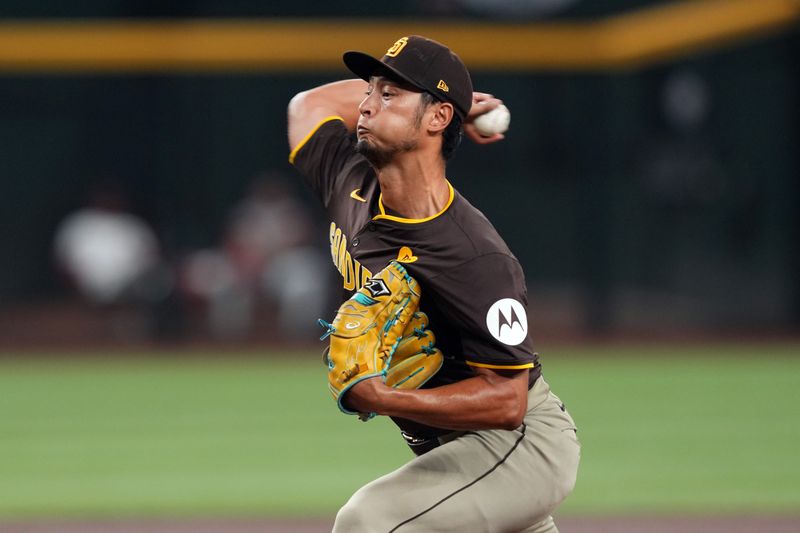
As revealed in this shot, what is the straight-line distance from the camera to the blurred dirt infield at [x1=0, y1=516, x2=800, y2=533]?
614 cm

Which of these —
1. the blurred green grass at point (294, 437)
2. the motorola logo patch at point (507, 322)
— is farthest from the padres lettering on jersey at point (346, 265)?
the blurred green grass at point (294, 437)

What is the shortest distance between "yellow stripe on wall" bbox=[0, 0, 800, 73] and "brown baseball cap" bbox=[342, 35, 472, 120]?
10.2m

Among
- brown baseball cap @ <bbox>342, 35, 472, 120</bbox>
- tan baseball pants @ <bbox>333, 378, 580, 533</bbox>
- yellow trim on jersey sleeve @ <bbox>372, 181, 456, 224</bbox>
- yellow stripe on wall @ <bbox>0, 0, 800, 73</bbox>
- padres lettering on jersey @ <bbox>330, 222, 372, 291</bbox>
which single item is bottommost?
tan baseball pants @ <bbox>333, 378, 580, 533</bbox>

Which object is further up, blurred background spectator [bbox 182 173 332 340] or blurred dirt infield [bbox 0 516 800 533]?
blurred background spectator [bbox 182 173 332 340]

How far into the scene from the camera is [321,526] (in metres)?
6.22

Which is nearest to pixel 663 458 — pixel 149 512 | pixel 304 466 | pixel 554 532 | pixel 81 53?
pixel 304 466

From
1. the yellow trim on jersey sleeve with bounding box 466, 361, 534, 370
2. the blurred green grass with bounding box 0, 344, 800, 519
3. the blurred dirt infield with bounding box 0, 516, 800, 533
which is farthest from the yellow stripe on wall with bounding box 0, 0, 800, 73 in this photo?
the yellow trim on jersey sleeve with bounding box 466, 361, 534, 370

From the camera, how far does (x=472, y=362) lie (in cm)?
345

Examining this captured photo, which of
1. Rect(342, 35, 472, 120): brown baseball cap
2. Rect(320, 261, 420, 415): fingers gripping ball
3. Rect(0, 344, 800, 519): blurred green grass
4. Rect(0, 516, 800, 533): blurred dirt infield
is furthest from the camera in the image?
Rect(0, 344, 800, 519): blurred green grass

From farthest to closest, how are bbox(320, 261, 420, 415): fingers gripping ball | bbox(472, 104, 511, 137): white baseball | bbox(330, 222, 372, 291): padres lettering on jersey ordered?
bbox(472, 104, 511, 137): white baseball < bbox(330, 222, 372, 291): padres lettering on jersey < bbox(320, 261, 420, 415): fingers gripping ball

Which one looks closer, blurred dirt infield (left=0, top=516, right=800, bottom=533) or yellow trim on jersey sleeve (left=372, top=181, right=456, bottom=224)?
yellow trim on jersey sleeve (left=372, top=181, right=456, bottom=224)

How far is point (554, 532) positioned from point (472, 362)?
592 mm

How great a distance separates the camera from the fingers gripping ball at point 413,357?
11.5ft

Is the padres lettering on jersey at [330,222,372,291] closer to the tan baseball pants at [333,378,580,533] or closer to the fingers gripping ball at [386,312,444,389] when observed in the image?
the fingers gripping ball at [386,312,444,389]
